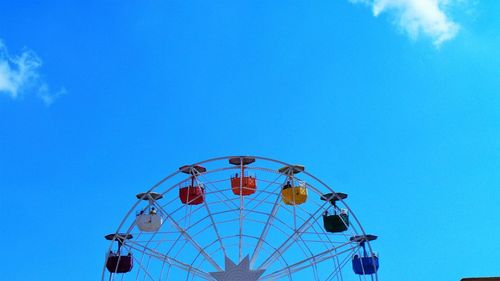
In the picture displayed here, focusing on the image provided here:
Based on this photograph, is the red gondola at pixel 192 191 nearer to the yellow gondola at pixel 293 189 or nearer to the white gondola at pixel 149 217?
the white gondola at pixel 149 217

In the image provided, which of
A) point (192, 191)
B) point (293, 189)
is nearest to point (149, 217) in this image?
point (192, 191)

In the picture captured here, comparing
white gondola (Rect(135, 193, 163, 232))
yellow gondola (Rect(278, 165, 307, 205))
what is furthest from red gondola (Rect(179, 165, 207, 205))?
yellow gondola (Rect(278, 165, 307, 205))

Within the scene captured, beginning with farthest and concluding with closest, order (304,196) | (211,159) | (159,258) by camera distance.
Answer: (159,258)
(304,196)
(211,159)

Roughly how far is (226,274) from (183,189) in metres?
2.47

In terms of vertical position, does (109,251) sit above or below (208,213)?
below

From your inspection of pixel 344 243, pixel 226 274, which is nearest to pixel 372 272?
pixel 344 243

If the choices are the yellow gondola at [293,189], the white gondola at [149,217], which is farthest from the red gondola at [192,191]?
the yellow gondola at [293,189]

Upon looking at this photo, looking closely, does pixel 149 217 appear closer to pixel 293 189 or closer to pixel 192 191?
pixel 192 191

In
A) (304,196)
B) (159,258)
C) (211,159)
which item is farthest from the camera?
(159,258)

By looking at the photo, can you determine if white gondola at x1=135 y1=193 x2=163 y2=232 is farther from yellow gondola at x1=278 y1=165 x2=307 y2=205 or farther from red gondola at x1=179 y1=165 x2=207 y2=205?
yellow gondola at x1=278 y1=165 x2=307 y2=205

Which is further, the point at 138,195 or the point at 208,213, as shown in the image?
the point at 208,213

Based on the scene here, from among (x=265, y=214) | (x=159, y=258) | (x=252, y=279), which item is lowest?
(x=252, y=279)

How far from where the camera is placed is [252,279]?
1398cm

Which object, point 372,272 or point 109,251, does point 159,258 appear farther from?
point 372,272
